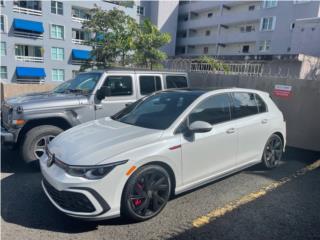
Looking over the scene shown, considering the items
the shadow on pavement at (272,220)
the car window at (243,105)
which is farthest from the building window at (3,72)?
the shadow on pavement at (272,220)

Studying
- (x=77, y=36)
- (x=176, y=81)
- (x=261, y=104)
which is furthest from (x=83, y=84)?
(x=77, y=36)

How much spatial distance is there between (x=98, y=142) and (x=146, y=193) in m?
0.86

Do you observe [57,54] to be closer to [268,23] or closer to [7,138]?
[268,23]

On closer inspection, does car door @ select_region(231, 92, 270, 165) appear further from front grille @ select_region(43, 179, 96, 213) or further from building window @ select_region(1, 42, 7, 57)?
building window @ select_region(1, 42, 7, 57)

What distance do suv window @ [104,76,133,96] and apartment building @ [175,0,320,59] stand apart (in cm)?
1776

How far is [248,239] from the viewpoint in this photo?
9.18 ft

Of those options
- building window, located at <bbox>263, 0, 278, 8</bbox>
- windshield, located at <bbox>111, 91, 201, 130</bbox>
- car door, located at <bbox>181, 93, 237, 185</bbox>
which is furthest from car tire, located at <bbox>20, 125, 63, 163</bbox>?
building window, located at <bbox>263, 0, 278, 8</bbox>

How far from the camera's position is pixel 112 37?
46.6 feet

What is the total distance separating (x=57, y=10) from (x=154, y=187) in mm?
30956

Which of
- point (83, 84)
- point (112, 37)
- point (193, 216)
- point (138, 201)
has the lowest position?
point (193, 216)

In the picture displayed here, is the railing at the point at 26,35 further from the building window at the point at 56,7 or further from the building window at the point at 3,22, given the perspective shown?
the building window at the point at 56,7

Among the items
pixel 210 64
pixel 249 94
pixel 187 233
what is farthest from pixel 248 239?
pixel 210 64

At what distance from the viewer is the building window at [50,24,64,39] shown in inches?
1125

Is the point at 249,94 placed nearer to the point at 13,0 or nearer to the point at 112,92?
the point at 112,92
